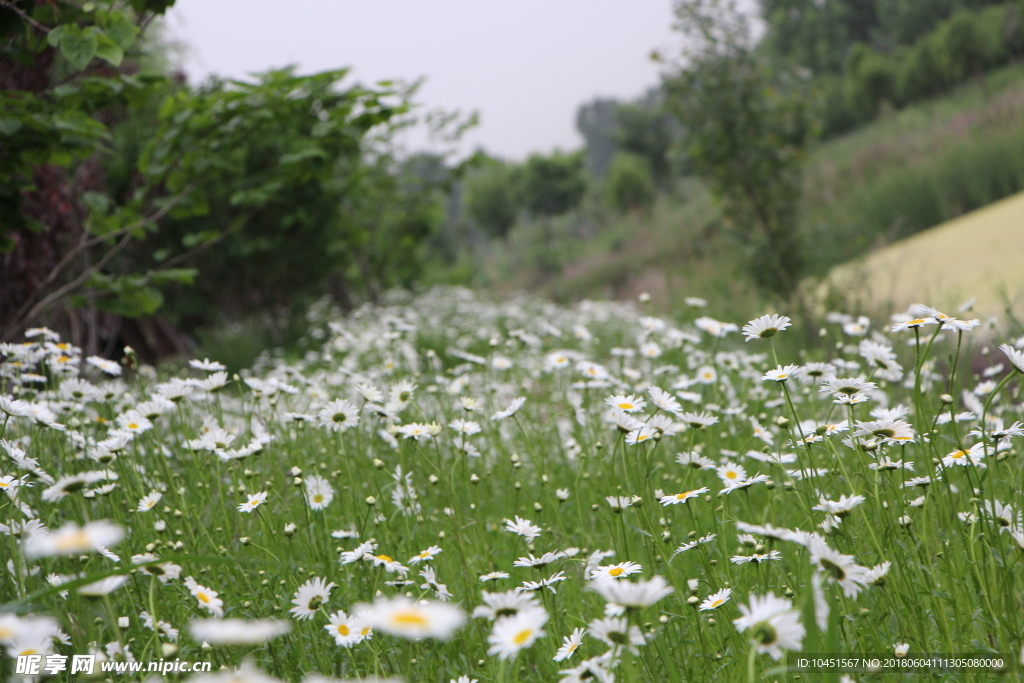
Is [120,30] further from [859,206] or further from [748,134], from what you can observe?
[859,206]

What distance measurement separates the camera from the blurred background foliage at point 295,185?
3006 mm

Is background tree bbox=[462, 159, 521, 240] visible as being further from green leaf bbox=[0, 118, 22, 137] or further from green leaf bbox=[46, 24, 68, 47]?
green leaf bbox=[46, 24, 68, 47]

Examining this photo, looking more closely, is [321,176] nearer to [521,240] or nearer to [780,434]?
[780,434]

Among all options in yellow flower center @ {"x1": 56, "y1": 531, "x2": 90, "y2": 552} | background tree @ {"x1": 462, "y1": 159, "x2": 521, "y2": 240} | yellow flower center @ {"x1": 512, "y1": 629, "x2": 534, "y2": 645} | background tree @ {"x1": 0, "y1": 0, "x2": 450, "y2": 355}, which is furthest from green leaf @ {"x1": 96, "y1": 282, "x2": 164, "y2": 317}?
background tree @ {"x1": 462, "y1": 159, "x2": 521, "y2": 240}

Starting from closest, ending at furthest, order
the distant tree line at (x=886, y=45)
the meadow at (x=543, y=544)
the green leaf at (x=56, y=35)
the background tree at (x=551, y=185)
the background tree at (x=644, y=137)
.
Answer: the meadow at (x=543, y=544)
the green leaf at (x=56, y=35)
the distant tree line at (x=886, y=45)
the background tree at (x=551, y=185)
the background tree at (x=644, y=137)

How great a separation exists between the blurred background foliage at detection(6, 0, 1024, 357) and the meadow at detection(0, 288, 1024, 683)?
1.05 meters

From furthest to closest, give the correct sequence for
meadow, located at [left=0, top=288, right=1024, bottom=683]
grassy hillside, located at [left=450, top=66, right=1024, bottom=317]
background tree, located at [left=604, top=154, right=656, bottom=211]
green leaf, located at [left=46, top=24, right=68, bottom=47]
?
background tree, located at [left=604, top=154, right=656, bottom=211]
grassy hillside, located at [left=450, top=66, right=1024, bottom=317]
green leaf, located at [left=46, top=24, right=68, bottom=47]
meadow, located at [left=0, top=288, right=1024, bottom=683]

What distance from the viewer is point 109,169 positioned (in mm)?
7422

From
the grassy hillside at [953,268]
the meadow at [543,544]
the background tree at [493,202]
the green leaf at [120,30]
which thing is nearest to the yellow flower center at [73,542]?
the meadow at [543,544]

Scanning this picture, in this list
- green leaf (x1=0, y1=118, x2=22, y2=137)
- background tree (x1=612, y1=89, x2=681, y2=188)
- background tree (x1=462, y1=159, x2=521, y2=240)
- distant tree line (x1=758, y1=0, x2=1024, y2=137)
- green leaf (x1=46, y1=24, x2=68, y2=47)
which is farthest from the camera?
background tree (x1=612, y1=89, x2=681, y2=188)

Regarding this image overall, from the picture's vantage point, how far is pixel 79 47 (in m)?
2.17

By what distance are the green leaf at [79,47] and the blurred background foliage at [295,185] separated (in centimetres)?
1

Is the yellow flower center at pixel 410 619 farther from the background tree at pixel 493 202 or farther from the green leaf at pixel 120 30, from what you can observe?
the background tree at pixel 493 202

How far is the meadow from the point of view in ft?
4.12
